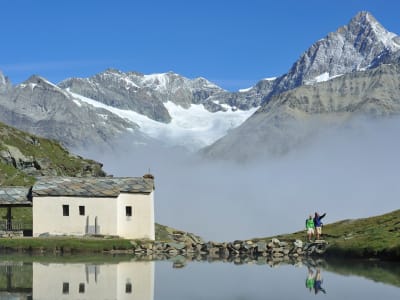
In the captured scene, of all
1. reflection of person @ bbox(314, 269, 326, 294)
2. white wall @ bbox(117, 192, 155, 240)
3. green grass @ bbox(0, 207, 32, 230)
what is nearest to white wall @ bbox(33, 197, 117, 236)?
white wall @ bbox(117, 192, 155, 240)

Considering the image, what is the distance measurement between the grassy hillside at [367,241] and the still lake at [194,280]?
2357 mm

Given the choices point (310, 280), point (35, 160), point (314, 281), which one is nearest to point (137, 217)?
point (310, 280)

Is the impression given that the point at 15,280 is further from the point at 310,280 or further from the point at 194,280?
the point at 310,280

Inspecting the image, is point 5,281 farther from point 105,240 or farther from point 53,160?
point 53,160

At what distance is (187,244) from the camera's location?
244ft

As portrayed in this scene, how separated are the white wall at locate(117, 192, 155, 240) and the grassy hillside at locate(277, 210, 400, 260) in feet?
46.2

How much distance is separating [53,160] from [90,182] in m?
69.5

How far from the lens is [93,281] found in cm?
4553

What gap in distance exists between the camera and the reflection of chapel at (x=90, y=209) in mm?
78000

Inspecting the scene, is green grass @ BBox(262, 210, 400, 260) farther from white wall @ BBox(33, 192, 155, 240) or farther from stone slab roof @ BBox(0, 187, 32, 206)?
stone slab roof @ BBox(0, 187, 32, 206)

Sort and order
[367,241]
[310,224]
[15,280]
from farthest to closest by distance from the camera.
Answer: [310,224] < [367,241] < [15,280]

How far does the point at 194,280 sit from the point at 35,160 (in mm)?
95976

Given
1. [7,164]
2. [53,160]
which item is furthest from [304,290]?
[53,160]

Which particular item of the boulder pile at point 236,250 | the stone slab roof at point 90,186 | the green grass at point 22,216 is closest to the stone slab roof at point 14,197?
the stone slab roof at point 90,186
